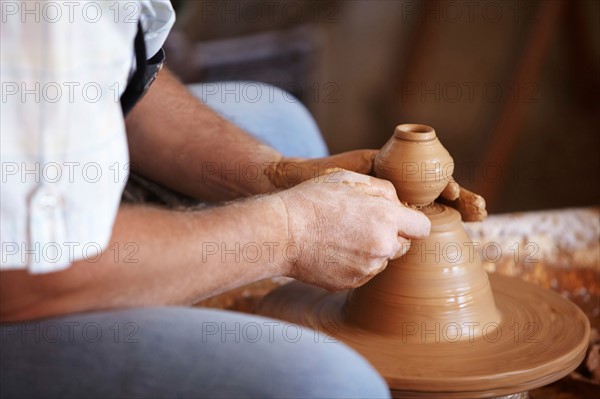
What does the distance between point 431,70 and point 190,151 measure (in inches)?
126

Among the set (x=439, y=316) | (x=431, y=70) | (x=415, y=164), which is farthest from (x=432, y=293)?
(x=431, y=70)

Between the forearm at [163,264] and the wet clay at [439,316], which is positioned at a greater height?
the forearm at [163,264]

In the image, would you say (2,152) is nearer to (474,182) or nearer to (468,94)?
(474,182)

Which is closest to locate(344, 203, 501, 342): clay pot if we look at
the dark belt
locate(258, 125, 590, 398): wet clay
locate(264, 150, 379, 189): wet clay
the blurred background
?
locate(258, 125, 590, 398): wet clay

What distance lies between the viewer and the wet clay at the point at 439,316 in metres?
1.28

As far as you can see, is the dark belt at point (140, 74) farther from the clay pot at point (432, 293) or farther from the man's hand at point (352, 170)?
the clay pot at point (432, 293)

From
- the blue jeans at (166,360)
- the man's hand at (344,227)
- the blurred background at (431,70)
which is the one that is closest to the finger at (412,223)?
the man's hand at (344,227)

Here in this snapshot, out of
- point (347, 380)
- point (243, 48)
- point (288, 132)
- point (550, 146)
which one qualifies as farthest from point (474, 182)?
point (347, 380)

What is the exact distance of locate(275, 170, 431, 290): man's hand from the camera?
4.04 feet

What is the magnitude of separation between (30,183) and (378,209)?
21.3 inches

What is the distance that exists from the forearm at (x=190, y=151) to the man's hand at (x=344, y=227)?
0.37m

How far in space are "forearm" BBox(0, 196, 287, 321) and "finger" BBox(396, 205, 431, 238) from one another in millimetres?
199

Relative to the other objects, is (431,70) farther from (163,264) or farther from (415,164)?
(163,264)

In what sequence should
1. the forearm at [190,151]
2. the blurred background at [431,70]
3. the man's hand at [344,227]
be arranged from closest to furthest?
the man's hand at [344,227], the forearm at [190,151], the blurred background at [431,70]
